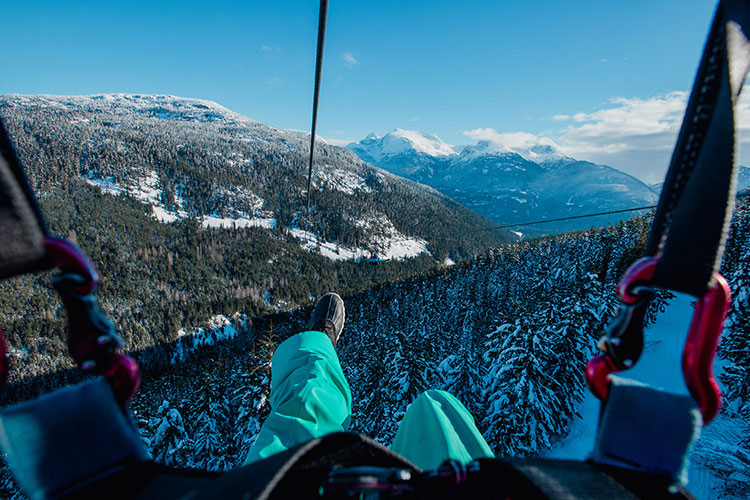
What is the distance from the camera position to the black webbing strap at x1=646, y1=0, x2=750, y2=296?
984 millimetres

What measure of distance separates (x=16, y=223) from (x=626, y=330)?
199 cm

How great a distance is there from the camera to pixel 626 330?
1208 millimetres

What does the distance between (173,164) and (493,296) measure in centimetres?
19993

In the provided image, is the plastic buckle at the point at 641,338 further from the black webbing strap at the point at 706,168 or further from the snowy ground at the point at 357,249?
the snowy ground at the point at 357,249

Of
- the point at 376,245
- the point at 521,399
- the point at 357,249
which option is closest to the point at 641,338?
the point at 521,399

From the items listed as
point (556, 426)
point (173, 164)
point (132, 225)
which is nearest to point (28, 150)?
point (173, 164)

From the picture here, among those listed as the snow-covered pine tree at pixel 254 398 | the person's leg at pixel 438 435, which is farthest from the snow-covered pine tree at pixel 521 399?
the person's leg at pixel 438 435

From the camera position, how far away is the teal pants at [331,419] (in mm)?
2498

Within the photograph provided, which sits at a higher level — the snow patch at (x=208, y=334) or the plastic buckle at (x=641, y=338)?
the plastic buckle at (x=641, y=338)

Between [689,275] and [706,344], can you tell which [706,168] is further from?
[706,344]

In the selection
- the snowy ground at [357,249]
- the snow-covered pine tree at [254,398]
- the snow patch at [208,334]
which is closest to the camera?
the snow-covered pine tree at [254,398]

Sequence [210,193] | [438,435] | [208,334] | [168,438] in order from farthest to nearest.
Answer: [210,193] < [208,334] < [168,438] < [438,435]

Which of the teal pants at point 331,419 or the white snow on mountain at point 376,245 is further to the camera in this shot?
the white snow on mountain at point 376,245

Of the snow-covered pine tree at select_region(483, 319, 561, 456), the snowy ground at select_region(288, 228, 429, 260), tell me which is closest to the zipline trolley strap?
the snow-covered pine tree at select_region(483, 319, 561, 456)
